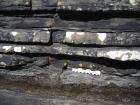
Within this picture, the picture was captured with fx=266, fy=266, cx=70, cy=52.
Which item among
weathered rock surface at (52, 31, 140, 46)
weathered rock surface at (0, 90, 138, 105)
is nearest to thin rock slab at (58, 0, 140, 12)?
weathered rock surface at (52, 31, 140, 46)

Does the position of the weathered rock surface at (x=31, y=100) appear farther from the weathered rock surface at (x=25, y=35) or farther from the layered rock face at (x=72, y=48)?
the weathered rock surface at (x=25, y=35)

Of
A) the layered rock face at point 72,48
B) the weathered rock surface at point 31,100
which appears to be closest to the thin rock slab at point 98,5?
the layered rock face at point 72,48

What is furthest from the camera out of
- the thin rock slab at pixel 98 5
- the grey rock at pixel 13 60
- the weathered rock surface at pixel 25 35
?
the grey rock at pixel 13 60

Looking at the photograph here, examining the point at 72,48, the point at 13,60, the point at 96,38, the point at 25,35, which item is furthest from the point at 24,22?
the point at 96,38

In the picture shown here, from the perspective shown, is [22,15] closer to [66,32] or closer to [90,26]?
[66,32]

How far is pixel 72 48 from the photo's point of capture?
1.86 m

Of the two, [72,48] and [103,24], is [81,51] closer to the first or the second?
[72,48]

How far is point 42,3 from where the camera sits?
1889 mm

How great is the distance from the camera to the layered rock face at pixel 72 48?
1731 millimetres

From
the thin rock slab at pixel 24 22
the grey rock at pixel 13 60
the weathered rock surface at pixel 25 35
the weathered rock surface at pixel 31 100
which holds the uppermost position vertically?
the thin rock slab at pixel 24 22

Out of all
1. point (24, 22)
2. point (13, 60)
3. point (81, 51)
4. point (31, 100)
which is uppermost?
point (24, 22)

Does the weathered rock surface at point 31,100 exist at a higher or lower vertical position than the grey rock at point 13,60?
lower

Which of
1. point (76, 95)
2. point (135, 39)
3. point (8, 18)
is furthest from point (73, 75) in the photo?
point (8, 18)

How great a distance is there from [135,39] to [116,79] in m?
0.32
